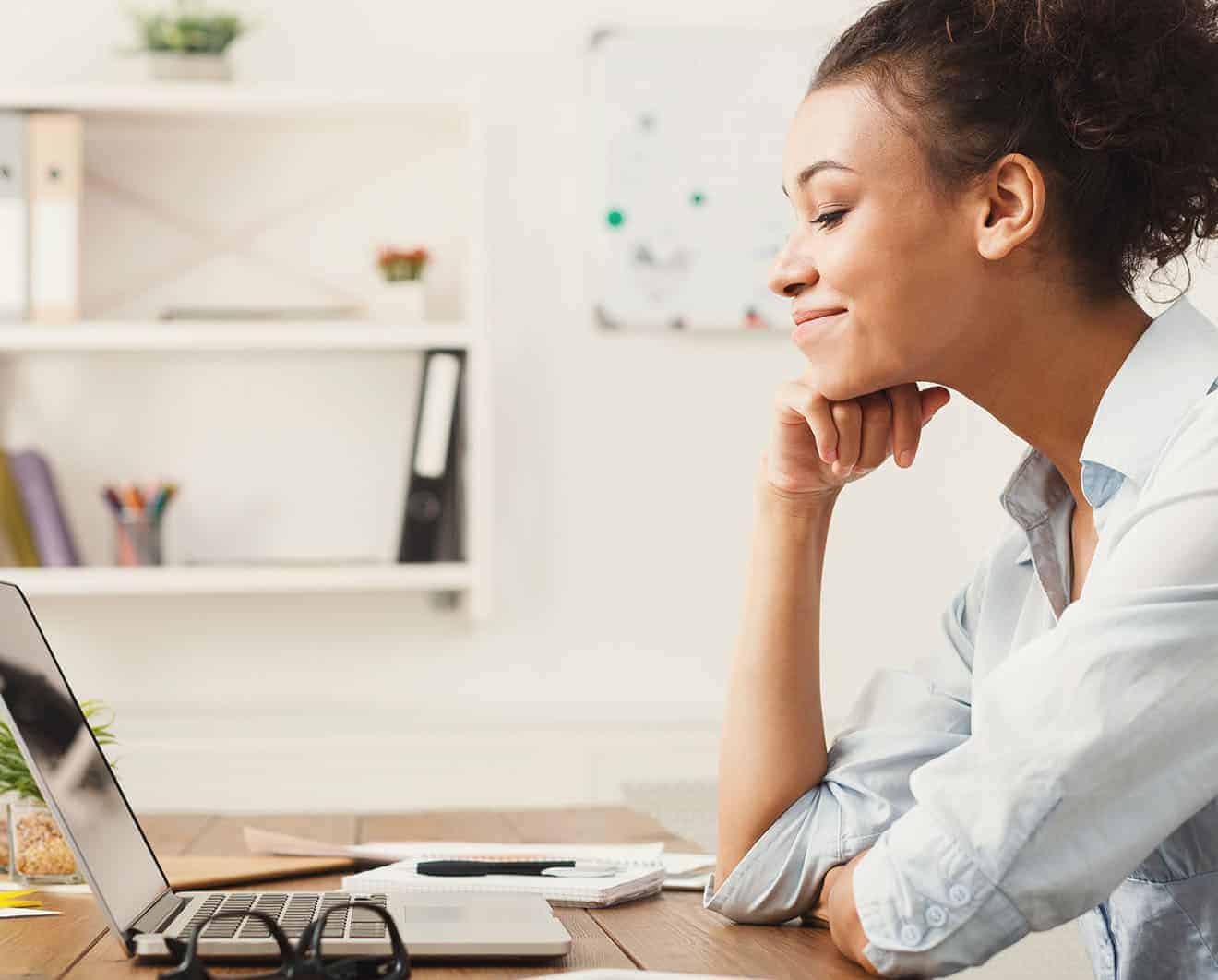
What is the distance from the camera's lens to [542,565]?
2.71 meters

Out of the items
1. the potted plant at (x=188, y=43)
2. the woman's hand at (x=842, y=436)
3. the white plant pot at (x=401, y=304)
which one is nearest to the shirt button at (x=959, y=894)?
the woman's hand at (x=842, y=436)

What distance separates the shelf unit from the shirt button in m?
1.69

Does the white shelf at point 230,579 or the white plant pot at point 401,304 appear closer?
the white shelf at point 230,579

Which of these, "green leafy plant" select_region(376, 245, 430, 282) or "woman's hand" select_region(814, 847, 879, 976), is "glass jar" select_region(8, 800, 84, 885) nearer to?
"woman's hand" select_region(814, 847, 879, 976)

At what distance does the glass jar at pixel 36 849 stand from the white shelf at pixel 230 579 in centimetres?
126

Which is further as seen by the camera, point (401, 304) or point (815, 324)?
point (401, 304)

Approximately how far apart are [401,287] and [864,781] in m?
1.59

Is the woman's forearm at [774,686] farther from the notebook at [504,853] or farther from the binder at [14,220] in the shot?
the binder at [14,220]

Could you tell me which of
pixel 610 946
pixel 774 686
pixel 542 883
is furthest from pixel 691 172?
pixel 610 946

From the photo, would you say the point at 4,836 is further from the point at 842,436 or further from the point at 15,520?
the point at 15,520

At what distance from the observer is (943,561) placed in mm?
2791

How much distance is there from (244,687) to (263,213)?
2.69 feet

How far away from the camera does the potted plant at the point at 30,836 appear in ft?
3.70

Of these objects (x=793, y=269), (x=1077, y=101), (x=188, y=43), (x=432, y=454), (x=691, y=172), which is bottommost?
(x=432, y=454)
